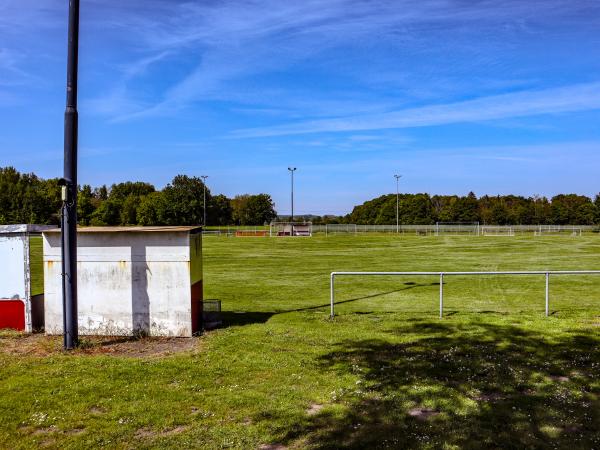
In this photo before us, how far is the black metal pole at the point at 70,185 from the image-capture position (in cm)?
858

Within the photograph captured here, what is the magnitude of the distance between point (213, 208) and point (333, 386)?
102m

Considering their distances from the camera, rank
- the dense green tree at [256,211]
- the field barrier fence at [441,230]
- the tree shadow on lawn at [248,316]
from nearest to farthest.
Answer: the tree shadow on lawn at [248,316], the field barrier fence at [441,230], the dense green tree at [256,211]

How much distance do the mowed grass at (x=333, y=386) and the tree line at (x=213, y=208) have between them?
75977mm

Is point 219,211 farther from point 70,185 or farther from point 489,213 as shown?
point 70,185

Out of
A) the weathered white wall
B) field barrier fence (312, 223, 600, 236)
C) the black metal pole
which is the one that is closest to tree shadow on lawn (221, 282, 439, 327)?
the black metal pole

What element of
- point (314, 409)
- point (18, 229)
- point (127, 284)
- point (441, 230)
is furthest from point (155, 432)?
point (441, 230)

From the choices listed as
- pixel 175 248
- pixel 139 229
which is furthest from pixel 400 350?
pixel 139 229

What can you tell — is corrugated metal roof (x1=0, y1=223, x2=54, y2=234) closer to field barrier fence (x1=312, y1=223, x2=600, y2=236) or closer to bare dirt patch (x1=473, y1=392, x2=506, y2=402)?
bare dirt patch (x1=473, y1=392, x2=506, y2=402)

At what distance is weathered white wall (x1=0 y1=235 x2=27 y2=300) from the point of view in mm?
9852

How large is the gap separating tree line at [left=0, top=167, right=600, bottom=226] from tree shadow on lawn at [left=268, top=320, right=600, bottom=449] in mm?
77337

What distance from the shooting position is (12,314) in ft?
33.1

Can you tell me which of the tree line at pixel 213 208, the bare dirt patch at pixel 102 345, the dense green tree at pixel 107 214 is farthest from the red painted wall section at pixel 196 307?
the dense green tree at pixel 107 214

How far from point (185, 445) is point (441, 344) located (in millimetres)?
5368

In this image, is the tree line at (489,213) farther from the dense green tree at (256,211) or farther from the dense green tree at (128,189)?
the dense green tree at (128,189)
